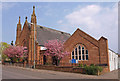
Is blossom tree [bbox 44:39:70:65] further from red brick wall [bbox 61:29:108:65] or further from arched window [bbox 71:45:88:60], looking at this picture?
red brick wall [bbox 61:29:108:65]

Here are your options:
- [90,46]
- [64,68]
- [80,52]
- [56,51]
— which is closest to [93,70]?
[64,68]

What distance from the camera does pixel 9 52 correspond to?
34469mm

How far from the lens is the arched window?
25.1m

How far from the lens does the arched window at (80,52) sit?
25131mm

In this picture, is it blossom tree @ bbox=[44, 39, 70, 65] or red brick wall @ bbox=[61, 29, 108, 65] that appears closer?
red brick wall @ bbox=[61, 29, 108, 65]

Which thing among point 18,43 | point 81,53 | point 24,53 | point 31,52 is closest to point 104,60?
point 81,53

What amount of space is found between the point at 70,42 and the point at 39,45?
10926 millimetres

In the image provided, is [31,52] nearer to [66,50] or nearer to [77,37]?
[66,50]

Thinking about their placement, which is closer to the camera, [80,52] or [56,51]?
[56,51]

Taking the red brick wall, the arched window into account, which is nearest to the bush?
Result: the red brick wall

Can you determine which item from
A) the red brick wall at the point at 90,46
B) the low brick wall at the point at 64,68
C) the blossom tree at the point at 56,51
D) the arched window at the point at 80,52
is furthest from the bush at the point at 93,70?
the blossom tree at the point at 56,51

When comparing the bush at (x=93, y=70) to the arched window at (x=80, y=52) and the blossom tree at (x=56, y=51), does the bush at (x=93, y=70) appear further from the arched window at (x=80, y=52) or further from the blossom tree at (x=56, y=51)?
the blossom tree at (x=56, y=51)

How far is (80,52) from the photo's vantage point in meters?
25.8

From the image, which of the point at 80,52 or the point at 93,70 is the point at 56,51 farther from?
the point at 93,70
